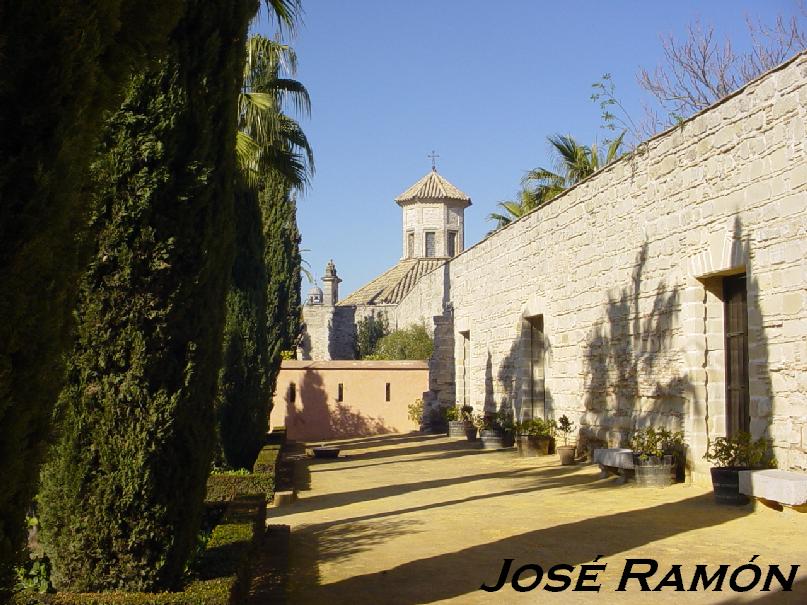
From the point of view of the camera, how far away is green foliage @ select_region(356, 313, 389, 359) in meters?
41.5

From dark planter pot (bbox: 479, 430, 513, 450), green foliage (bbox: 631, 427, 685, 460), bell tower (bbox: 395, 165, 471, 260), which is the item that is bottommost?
dark planter pot (bbox: 479, 430, 513, 450)

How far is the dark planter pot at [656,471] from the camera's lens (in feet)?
34.5

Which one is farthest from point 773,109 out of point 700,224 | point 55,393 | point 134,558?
point 55,393

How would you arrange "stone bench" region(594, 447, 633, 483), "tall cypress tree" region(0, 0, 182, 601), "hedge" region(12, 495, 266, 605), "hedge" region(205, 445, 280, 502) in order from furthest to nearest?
"stone bench" region(594, 447, 633, 483) → "hedge" region(205, 445, 280, 502) → "hedge" region(12, 495, 266, 605) → "tall cypress tree" region(0, 0, 182, 601)

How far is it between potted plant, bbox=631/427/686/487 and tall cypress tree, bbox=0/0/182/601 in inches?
342

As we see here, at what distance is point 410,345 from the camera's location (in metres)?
30.3

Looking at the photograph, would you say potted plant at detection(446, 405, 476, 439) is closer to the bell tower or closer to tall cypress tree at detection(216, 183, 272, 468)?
tall cypress tree at detection(216, 183, 272, 468)

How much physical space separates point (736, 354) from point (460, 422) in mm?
11205

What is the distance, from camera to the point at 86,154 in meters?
3.01

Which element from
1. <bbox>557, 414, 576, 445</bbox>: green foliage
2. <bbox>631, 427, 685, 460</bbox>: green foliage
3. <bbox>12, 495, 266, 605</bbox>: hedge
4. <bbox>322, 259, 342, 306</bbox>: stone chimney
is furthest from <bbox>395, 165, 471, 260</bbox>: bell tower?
<bbox>12, 495, 266, 605</bbox>: hedge

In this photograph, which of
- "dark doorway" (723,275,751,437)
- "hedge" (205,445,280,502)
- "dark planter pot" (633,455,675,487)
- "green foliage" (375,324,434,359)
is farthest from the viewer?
"green foliage" (375,324,434,359)

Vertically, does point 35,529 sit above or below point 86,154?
below

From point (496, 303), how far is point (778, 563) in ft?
43.8

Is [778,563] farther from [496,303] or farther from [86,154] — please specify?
[496,303]
